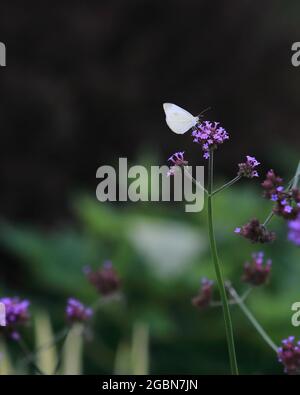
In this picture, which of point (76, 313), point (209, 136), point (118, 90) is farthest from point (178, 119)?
point (118, 90)

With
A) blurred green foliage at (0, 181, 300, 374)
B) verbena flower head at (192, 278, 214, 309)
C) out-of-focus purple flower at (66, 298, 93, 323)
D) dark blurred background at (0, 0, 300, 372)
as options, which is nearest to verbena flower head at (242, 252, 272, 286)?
verbena flower head at (192, 278, 214, 309)

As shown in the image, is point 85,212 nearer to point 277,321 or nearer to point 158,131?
point 277,321

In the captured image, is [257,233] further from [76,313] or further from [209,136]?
[76,313]

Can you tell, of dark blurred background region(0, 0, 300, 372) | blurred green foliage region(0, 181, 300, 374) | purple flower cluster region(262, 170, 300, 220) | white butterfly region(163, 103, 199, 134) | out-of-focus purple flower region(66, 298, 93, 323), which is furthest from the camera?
dark blurred background region(0, 0, 300, 372)

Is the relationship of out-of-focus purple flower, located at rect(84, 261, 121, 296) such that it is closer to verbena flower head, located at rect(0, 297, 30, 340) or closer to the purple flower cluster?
verbena flower head, located at rect(0, 297, 30, 340)

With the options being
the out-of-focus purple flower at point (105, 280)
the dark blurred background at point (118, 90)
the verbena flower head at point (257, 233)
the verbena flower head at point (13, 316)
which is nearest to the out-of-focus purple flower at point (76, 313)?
the verbena flower head at point (13, 316)
